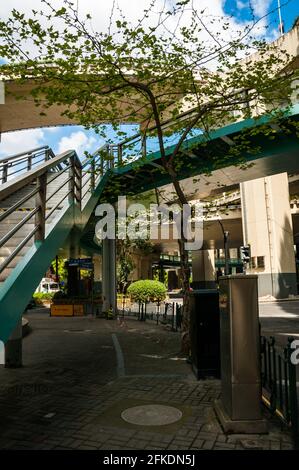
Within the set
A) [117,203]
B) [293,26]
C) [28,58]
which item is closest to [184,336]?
[28,58]

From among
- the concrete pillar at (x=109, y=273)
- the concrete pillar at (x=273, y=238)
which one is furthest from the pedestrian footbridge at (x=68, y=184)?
the concrete pillar at (x=273, y=238)

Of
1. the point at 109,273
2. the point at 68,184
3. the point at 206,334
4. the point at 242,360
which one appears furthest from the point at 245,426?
the point at 109,273

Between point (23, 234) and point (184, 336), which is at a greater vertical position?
point (23, 234)

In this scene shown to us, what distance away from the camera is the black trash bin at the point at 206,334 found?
26.2 ft

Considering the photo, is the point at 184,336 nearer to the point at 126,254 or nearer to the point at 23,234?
the point at 23,234

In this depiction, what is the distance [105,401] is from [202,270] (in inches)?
1972

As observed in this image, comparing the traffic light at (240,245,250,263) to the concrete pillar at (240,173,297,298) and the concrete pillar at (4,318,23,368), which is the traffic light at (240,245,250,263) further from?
the concrete pillar at (4,318,23,368)

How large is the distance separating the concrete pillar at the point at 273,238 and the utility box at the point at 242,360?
3200 centimetres

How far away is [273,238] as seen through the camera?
36812 mm

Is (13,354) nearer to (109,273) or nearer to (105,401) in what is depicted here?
(105,401)

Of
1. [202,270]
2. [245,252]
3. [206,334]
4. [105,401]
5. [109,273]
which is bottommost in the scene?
[105,401]

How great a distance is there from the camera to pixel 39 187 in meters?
7.14

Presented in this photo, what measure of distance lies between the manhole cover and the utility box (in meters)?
0.73
